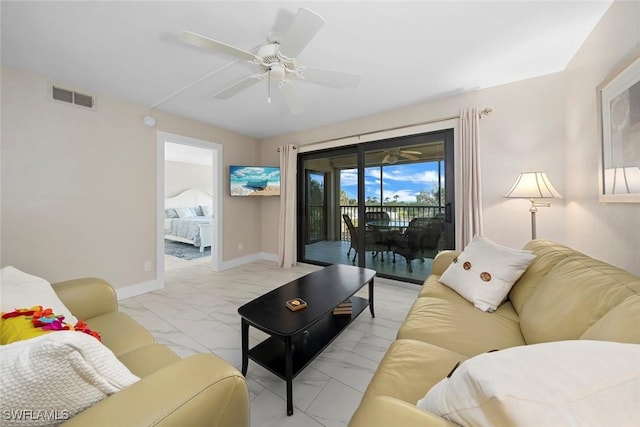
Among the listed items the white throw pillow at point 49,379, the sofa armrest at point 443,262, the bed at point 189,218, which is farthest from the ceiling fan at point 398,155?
the bed at point 189,218

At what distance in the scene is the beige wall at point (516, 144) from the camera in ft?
7.51

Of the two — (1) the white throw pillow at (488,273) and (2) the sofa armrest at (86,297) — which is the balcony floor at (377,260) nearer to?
(1) the white throw pillow at (488,273)

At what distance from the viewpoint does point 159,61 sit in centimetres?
208

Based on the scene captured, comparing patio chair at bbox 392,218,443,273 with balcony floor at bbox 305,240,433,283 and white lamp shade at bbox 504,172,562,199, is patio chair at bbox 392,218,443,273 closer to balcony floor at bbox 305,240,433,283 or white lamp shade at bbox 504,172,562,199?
balcony floor at bbox 305,240,433,283

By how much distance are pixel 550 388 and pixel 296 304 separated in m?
1.28

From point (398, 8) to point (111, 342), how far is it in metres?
2.51

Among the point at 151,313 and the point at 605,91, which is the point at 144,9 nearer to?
the point at 151,313

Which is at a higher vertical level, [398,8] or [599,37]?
[398,8]

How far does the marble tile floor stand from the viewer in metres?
1.31

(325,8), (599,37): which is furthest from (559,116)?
(325,8)

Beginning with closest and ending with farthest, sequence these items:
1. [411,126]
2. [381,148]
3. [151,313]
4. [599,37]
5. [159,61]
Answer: [599,37]
[159,61]
[151,313]
[411,126]
[381,148]

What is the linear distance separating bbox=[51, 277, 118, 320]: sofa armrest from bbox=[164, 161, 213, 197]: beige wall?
21.4ft

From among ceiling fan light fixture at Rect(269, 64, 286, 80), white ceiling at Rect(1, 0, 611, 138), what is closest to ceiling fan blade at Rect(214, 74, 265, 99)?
ceiling fan light fixture at Rect(269, 64, 286, 80)

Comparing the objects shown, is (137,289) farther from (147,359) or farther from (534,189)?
(534,189)
